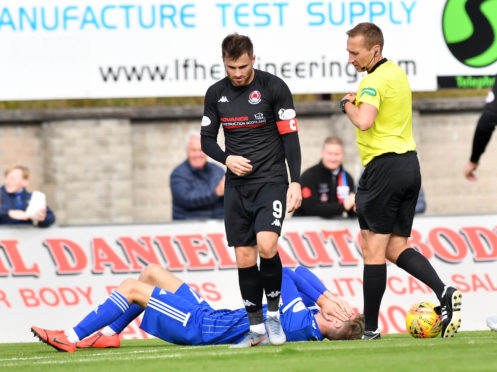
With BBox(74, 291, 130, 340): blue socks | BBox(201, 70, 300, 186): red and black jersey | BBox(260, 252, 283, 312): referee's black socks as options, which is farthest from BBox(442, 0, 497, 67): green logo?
BBox(74, 291, 130, 340): blue socks

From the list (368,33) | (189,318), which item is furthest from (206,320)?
(368,33)

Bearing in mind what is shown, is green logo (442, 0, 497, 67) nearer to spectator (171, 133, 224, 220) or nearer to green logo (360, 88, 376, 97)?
spectator (171, 133, 224, 220)

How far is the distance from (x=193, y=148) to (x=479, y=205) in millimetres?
5694

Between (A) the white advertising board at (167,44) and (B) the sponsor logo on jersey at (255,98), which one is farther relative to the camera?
(A) the white advertising board at (167,44)

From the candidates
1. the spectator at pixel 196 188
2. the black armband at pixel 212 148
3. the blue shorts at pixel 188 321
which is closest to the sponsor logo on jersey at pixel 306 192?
the spectator at pixel 196 188

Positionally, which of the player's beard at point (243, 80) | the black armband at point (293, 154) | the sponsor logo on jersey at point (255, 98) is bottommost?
the black armband at point (293, 154)

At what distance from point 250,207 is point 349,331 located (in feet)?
4.04

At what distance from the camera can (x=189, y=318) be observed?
793cm

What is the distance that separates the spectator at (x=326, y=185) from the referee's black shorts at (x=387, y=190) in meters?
3.35

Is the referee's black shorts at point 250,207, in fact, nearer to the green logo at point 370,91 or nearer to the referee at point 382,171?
the referee at point 382,171

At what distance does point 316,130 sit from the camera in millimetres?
15703

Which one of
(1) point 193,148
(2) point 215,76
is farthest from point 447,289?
(2) point 215,76

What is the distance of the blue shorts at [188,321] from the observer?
25.9ft

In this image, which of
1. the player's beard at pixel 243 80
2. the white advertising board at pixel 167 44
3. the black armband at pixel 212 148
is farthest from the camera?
the white advertising board at pixel 167 44
